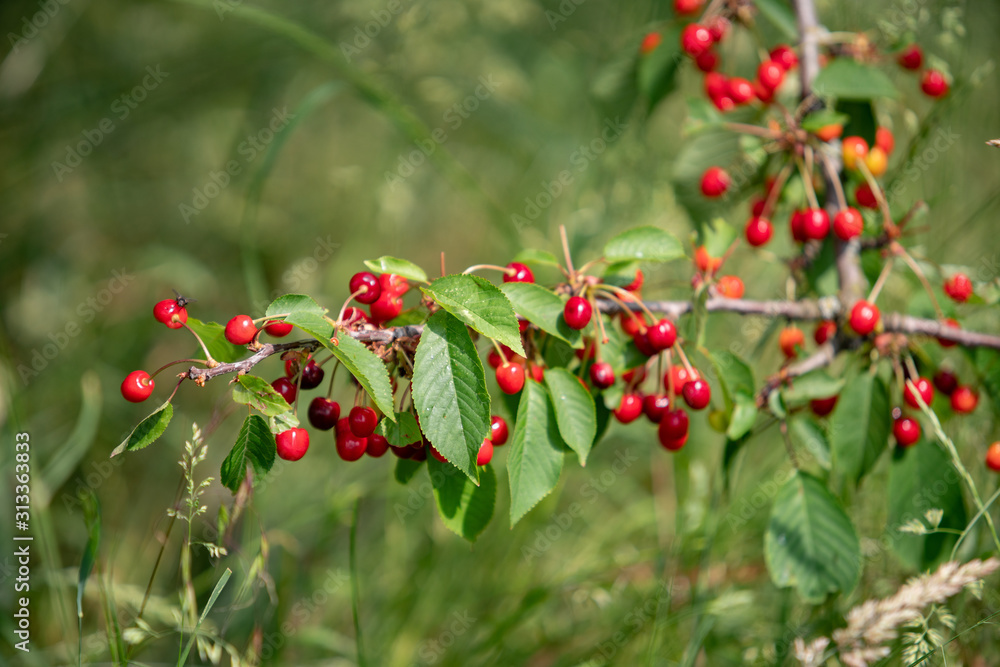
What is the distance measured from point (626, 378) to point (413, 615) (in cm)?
114

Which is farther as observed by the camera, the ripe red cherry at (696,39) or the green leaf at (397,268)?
the ripe red cherry at (696,39)

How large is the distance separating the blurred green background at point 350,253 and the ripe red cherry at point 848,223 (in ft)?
1.27

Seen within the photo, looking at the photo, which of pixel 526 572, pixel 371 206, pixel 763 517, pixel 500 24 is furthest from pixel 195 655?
pixel 500 24

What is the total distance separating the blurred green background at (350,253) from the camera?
2023 millimetres

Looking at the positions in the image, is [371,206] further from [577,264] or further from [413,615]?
[413,615]

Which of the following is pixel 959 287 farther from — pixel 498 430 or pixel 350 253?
pixel 350 253

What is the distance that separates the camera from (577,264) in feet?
9.37

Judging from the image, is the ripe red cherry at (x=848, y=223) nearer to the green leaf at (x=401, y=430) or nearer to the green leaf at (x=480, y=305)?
the green leaf at (x=480, y=305)

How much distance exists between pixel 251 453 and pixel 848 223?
1509 mm

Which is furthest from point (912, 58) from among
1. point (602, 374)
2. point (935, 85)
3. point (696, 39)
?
point (602, 374)

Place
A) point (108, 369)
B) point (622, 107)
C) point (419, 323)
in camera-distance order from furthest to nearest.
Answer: point (108, 369) → point (622, 107) → point (419, 323)

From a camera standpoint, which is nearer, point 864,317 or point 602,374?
point 602,374

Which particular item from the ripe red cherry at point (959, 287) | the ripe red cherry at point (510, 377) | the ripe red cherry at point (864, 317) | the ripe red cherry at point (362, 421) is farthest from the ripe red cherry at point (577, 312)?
the ripe red cherry at point (959, 287)

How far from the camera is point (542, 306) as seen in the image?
1.24 m
